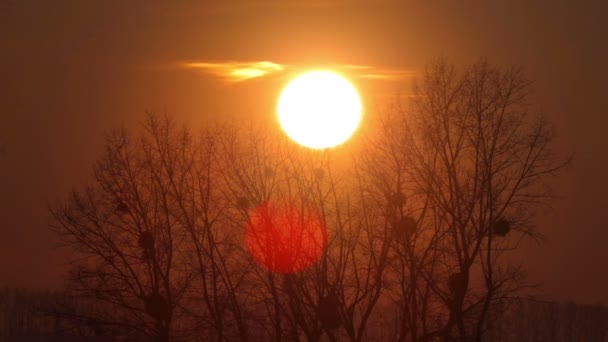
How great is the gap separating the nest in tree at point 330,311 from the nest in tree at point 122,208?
20.5ft

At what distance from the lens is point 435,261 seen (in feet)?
60.1

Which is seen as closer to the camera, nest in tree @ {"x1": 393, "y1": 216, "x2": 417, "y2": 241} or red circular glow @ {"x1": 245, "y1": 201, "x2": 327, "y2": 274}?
nest in tree @ {"x1": 393, "y1": 216, "x2": 417, "y2": 241}

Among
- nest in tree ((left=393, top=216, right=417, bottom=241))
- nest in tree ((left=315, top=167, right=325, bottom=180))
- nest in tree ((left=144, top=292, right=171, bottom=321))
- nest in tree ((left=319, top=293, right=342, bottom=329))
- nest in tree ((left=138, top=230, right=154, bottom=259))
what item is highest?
nest in tree ((left=315, top=167, right=325, bottom=180))

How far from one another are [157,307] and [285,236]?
401 cm

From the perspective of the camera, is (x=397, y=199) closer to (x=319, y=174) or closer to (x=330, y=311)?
(x=319, y=174)

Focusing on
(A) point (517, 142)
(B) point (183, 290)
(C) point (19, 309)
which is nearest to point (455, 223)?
(A) point (517, 142)

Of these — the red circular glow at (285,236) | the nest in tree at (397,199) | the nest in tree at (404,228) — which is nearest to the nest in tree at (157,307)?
the red circular glow at (285,236)

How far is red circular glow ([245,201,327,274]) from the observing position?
1944 cm

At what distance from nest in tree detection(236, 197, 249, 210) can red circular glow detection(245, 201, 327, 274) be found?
0.31 metres

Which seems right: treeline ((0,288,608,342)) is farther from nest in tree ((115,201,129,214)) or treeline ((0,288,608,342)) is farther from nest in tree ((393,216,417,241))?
nest in tree ((393,216,417,241))

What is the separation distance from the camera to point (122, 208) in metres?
20.9

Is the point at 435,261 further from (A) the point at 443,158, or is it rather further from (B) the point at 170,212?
(B) the point at 170,212

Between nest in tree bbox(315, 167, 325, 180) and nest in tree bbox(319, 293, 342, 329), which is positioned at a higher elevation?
nest in tree bbox(315, 167, 325, 180)

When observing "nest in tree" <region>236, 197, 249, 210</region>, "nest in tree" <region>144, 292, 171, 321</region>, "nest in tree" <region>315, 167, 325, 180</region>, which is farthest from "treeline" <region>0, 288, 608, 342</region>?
"nest in tree" <region>315, 167, 325, 180</region>
